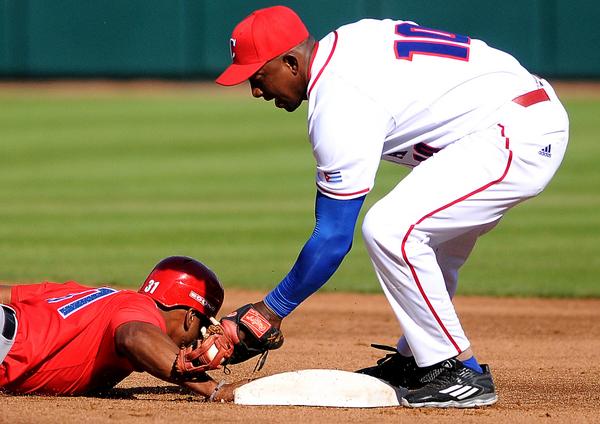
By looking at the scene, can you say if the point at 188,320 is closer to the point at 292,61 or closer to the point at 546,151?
the point at 292,61

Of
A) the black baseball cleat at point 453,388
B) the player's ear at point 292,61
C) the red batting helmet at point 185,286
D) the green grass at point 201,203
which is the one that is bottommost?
the green grass at point 201,203

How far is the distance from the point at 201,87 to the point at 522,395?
65.6ft

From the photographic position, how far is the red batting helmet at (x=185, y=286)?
16.1 feet

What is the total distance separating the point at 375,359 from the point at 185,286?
5.55ft

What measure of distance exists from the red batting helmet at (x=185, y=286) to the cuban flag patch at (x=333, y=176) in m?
0.86

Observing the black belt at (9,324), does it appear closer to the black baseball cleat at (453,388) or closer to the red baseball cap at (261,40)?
the red baseball cap at (261,40)

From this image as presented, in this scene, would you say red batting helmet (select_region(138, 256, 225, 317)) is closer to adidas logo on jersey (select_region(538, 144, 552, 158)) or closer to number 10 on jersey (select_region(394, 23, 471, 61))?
number 10 on jersey (select_region(394, 23, 471, 61))

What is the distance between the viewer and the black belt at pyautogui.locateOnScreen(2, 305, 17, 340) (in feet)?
15.1

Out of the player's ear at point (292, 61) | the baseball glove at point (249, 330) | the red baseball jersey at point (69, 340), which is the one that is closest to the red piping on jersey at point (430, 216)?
the baseball glove at point (249, 330)

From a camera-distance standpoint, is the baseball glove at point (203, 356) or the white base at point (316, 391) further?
the white base at point (316, 391)

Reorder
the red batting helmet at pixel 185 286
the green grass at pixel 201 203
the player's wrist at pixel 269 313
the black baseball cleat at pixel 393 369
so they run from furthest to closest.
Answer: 1. the green grass at pixel 201 203
2. the black baseball cleat at pixel 393 369
3. the red batting helmet at pixel 185 286
4. the player's wrist at pixel 269 313

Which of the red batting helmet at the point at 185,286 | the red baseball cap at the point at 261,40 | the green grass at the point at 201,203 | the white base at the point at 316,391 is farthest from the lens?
the green grass at the point at 201,203

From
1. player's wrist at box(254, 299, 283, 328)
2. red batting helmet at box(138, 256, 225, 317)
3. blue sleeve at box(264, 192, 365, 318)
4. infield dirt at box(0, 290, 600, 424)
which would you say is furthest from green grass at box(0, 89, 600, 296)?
blue sleeve at box(264, 192, 365, 318)

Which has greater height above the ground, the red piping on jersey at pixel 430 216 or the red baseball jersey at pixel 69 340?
the red piping on jersey at pixel 430 216
